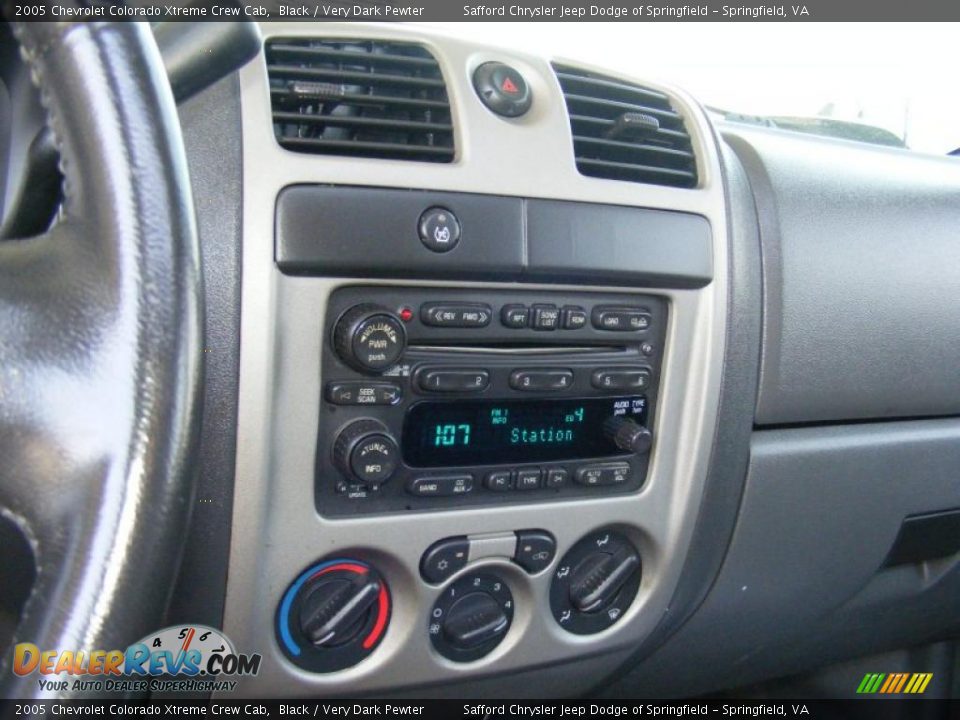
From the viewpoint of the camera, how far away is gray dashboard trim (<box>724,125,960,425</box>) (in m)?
1.32

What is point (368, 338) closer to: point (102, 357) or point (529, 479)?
point (529, 479)

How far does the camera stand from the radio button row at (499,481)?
1.12 metres

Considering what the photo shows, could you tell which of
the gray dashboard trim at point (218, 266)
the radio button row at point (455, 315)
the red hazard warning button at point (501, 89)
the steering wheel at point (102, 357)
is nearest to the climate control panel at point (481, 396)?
the radio button row at point (455, 315)

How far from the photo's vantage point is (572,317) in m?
1.12

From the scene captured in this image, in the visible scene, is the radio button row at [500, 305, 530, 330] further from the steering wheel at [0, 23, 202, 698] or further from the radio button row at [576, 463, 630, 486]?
the steering wheel at [0, 23, 202, 698]

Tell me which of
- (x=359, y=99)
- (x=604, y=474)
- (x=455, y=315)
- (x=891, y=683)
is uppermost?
(x=359, y=99)

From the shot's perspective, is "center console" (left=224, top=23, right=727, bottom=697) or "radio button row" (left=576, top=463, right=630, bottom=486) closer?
"center console" (left=224, top=23, right=727, bottom=697)

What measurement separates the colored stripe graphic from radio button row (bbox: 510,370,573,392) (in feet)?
4.30

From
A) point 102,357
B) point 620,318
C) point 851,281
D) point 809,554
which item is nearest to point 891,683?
point 809,554

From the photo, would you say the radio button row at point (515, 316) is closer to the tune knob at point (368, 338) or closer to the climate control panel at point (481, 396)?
the climate control panel at point (481, 396)

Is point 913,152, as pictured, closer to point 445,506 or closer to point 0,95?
point 445,506

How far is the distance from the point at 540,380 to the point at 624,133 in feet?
1.14

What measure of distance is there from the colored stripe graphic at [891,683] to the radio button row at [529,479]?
1.27 metres

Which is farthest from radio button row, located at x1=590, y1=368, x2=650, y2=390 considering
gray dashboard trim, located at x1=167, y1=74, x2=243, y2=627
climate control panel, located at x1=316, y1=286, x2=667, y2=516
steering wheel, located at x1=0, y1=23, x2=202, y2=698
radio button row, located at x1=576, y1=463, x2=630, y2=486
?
steering wheel, located at x1=0, y1=23, x2=202, y2=698
